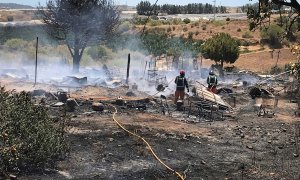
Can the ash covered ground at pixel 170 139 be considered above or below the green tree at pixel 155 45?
below

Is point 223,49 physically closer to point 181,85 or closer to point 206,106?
point 181,85

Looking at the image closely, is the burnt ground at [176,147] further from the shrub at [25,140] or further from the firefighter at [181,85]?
the firefighter at [181,85]

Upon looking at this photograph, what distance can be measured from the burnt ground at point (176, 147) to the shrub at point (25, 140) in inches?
Answer: 11.9

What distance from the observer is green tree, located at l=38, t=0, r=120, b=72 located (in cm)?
2447

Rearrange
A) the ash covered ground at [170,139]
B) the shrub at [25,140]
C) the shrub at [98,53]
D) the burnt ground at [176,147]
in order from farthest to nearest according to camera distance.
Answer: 1. the shrub at [98,53]
2. the ash covered ground at [170,139]
3. the burnt ground at [176,147]
4. the shrub at [25,140]

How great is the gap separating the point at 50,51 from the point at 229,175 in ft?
85.7

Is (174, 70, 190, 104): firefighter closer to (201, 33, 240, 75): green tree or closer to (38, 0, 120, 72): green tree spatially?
(38, 0, 120, 72): green tree

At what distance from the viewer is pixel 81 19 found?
24562mm

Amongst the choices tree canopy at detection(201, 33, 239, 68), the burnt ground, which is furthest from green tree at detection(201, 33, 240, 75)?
the burnt ground

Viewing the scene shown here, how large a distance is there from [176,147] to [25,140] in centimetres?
403

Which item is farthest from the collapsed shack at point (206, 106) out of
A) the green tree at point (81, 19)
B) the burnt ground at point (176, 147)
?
the green tree at point (81, 19)

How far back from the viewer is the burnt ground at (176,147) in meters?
8.97

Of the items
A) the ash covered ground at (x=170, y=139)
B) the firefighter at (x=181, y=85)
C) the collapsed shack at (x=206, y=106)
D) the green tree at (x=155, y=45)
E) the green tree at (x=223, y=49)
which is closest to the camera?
the ash covered ground at (x=170, y=139)

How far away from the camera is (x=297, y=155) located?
10.9m
